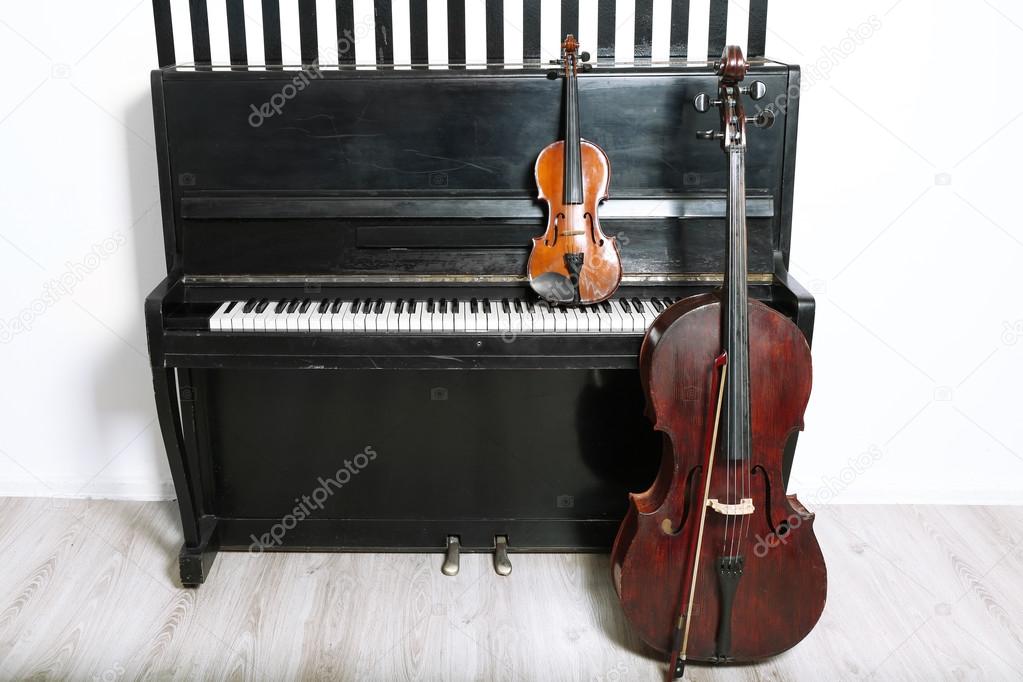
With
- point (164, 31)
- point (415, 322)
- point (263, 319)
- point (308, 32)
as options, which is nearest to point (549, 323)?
point (415, 322)

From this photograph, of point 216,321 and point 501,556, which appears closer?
point 216,321

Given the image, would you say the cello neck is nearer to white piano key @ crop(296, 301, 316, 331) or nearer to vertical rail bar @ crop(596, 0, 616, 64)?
vertical rail bar @ crop(596, 0, 616, 64)

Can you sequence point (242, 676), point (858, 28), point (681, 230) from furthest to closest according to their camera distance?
point (858, 28) < point (681, 230) < point (242, 676)

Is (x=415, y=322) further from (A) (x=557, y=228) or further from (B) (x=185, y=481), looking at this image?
(B) (x=185, y=481)

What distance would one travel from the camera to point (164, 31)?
8.38 feet

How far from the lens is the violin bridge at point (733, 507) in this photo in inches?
85.5

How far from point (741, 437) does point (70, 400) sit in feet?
7.03

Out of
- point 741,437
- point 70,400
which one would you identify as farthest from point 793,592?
point 70,400

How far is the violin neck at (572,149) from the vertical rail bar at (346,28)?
65 cm

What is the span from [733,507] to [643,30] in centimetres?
129

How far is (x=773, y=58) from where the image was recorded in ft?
9.04

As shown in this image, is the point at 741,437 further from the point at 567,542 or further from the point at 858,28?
the point at 858,28

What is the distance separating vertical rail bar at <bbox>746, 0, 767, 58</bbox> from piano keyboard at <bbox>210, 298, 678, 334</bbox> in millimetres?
777

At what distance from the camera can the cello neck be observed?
2348 millimetres
